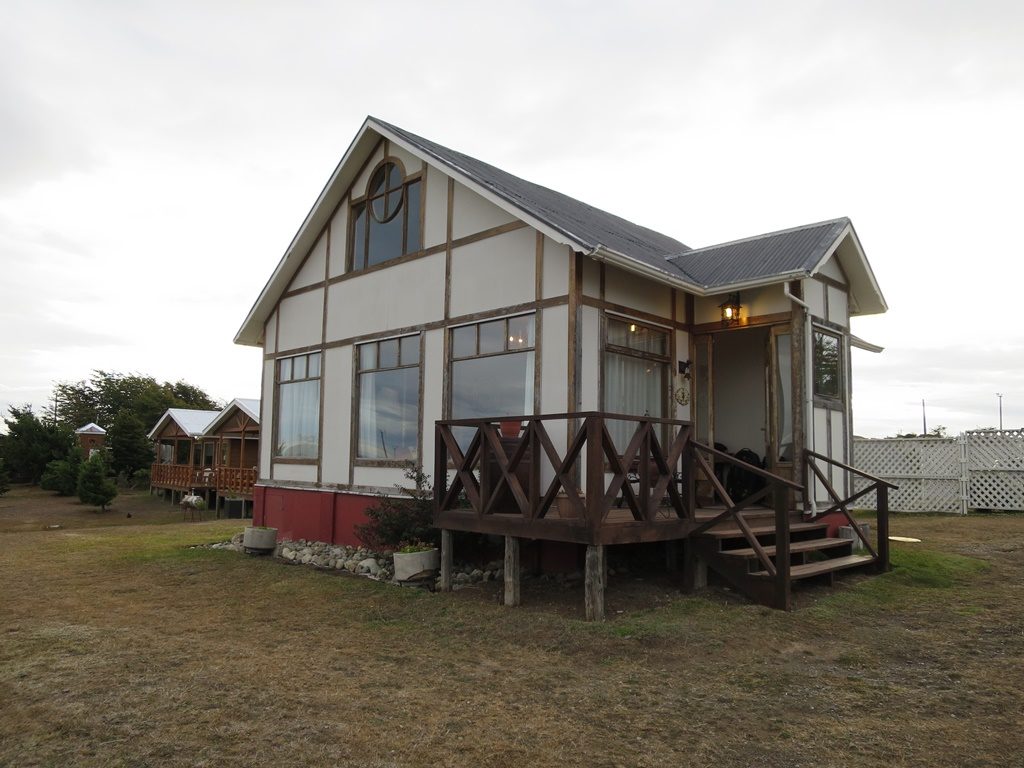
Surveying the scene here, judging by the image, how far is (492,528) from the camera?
297 inches

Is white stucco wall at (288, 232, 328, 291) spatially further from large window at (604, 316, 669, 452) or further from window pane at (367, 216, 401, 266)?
large window at (604, 316, 669, 452)

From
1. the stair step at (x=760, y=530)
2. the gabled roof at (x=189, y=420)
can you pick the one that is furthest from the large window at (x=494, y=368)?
the gabled roof at (x=189, y=420)

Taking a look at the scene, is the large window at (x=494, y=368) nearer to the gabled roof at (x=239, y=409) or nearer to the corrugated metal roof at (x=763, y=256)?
the corrugated metal roof at (x=763, y=256)

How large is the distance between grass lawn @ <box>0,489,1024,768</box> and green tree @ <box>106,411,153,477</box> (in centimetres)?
2924

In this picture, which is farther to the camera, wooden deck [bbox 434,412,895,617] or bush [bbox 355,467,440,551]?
bush [bbox 355,467,440,551]

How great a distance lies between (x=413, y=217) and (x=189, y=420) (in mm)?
23514

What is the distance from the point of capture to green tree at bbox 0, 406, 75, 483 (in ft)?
114

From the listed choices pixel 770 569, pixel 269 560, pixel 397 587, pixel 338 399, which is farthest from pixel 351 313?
pixel 770 569

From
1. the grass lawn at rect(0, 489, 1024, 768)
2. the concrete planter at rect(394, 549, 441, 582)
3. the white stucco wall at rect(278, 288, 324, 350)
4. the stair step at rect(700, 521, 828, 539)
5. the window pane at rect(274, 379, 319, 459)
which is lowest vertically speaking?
the grass lawn at rect(0, 489, 1024, 768)

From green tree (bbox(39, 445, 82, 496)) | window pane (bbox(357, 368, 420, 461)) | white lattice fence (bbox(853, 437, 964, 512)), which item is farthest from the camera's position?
green tree (bbox(39, 445, 82, 496))

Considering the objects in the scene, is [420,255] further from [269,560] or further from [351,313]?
[269,560]

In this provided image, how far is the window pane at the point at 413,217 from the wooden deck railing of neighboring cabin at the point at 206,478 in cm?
1566

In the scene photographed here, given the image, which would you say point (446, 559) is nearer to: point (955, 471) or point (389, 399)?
point (389, 399)

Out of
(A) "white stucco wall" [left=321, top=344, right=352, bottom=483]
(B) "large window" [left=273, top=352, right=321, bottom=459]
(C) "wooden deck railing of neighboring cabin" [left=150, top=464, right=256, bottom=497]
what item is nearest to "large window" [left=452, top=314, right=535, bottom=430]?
(A) "white stucco wall" [left=321, top=344, right=352, bottom=483]
